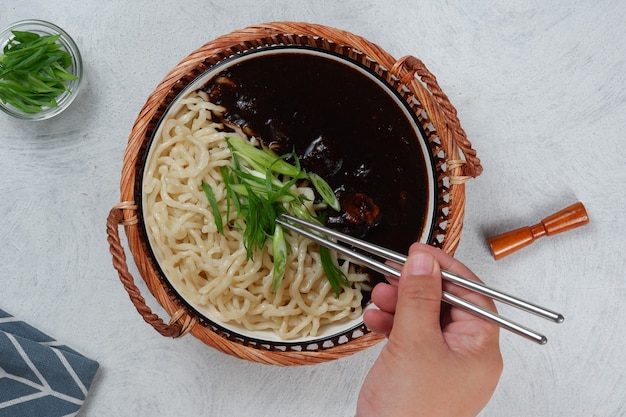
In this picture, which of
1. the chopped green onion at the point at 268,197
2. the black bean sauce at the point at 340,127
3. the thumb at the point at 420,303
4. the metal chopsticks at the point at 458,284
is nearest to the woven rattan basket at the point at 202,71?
the black bean sauce at the point at 340,127

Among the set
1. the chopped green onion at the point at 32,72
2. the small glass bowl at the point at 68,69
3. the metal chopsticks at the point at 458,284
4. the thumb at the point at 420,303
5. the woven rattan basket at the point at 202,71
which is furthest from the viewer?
the small glass bowl at the point at 68,69

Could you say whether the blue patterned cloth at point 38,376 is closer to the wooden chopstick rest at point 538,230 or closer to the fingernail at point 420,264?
the fingernail at point 420,264

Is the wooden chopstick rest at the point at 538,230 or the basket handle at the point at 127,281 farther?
the wooden chopstick rest at the point at 538,230

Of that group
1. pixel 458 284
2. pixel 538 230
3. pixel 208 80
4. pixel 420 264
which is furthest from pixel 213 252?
pixel 538 230

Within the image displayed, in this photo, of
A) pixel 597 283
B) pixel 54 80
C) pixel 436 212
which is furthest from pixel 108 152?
pixel 597 283

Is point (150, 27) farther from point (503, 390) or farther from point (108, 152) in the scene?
point (503, 390)

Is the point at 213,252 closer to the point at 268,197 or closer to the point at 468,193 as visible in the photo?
the point at 268,197
